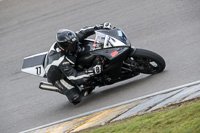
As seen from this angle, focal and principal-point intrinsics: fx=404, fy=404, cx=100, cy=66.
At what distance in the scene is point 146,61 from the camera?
803 centimetres

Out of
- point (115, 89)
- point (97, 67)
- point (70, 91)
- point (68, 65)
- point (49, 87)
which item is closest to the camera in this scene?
point (97, 67)

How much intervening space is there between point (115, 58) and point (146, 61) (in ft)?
2.08

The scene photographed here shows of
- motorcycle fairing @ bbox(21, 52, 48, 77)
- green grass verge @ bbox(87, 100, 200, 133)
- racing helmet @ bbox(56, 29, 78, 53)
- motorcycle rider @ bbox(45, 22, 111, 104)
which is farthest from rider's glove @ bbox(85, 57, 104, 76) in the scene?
green grass verge @ bbox(87, 100, 200, 133)

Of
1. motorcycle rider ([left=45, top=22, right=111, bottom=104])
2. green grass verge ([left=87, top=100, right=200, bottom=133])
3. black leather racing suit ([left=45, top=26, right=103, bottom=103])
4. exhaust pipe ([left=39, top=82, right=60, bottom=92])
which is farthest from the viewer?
exhaust pipe ([left=39, top=82, right=60, bottom=92])

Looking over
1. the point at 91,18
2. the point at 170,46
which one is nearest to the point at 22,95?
the point at 170,46

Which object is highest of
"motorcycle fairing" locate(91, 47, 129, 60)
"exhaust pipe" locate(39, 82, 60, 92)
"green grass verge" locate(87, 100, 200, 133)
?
"motorcycle fairing" locate(91, 47, 129, 60)

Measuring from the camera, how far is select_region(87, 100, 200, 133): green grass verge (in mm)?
4531

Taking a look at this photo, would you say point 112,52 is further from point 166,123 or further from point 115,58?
point 166,123

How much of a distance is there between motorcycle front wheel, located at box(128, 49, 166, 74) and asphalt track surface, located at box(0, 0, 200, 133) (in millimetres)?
162

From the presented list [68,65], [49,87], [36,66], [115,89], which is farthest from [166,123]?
[36,66]

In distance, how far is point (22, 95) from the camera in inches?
389

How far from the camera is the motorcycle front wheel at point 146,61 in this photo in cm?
787

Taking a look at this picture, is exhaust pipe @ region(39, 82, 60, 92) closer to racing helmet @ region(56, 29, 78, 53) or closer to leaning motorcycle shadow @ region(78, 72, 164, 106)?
leaning motorcycle shadow @ region(78, 72, 164, 106)

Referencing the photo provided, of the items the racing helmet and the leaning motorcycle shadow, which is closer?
the racing helmet
